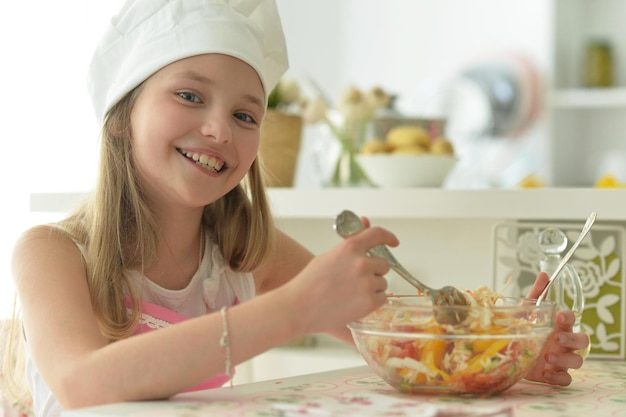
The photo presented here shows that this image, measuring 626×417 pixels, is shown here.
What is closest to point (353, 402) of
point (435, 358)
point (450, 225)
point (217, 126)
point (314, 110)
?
point (435, 358)

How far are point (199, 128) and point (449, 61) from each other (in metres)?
3.24

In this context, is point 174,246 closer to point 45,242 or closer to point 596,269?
point 45,242

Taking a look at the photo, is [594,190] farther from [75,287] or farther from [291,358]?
[75,287]

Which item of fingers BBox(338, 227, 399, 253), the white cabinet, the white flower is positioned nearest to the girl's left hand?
fingers BBox(338, 227, 399, 253)

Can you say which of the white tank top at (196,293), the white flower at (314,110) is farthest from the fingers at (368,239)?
the white flower at (314,110)

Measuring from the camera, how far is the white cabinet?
4117 millimetres

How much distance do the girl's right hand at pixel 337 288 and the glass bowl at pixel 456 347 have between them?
0.06m

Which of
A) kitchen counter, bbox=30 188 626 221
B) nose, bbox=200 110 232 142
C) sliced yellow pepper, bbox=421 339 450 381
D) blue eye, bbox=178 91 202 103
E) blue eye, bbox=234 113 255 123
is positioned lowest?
sliced yellow pepper, bbox=421 339 450 381

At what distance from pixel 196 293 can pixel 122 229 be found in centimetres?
A: 16

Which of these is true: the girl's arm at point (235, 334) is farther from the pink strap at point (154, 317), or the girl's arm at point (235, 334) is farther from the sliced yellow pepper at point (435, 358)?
the pink strap at point (154, 317)

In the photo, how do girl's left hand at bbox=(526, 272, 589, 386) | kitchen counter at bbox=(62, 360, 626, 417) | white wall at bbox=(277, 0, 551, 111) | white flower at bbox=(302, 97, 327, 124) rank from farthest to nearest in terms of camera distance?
white wall at bbox=(277, 0, 551, 111) < white flower at bbox=(302, 97, 327, 124) < girl's left hand at bbox=(526, 272, 589, 386) < kitchen counter at bbox=(62, 360, 626, 417)

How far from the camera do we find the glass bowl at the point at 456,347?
0.96 metres

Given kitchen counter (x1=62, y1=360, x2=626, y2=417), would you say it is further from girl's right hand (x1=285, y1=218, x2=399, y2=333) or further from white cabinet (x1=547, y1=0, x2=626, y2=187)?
white cabinet (x1=547, y1=0, x2=626, y2=187)

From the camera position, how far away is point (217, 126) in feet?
4.12
